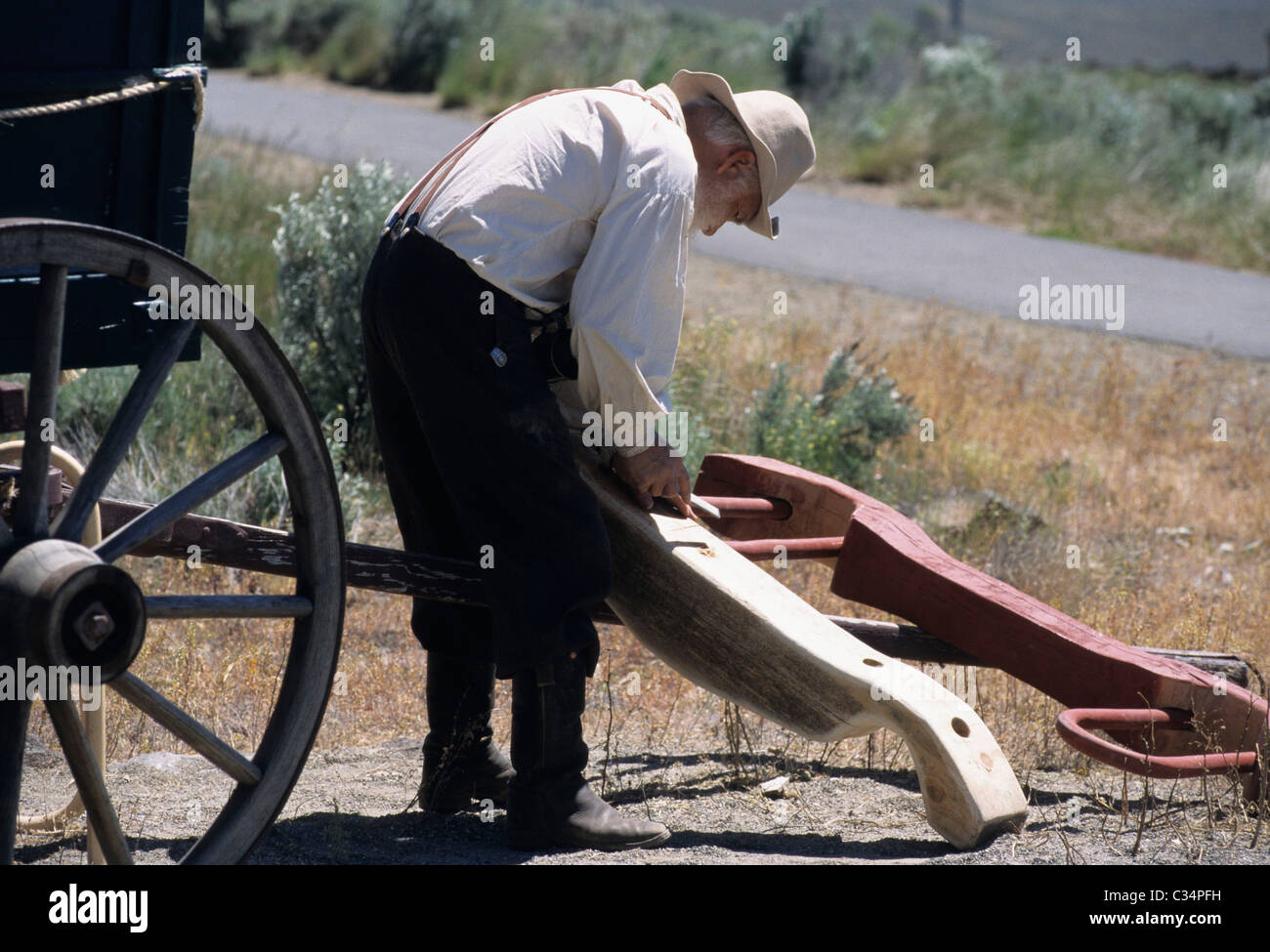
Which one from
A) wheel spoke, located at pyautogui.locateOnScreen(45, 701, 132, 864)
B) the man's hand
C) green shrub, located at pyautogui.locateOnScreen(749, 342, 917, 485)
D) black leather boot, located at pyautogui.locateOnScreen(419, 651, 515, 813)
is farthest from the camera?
green shrub, located at pyautogui.locateOnScreen(749, 342, 917, 485)

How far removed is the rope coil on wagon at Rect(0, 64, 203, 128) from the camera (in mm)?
2615

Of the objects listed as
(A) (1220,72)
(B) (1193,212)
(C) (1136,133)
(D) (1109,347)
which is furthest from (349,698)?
(A) (1220,72)

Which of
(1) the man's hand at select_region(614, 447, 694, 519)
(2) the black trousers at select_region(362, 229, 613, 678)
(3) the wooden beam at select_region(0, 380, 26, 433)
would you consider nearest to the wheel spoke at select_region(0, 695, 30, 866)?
(3) the wooden beam at select_region(0, 380, 26, 433)

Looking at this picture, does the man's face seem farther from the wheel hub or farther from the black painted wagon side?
the wheel hub

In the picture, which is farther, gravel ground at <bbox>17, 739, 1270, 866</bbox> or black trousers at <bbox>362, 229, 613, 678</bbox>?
gravel ground at <bbox>17, 739, 1270, 866</bbox>

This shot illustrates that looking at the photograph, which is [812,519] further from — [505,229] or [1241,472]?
[1241,472]

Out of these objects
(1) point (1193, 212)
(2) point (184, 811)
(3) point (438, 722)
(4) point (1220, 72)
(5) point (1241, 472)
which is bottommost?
(2) point (184, 811)

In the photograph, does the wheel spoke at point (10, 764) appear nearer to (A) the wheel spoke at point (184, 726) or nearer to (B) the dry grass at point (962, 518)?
(A) the wheel spoke at point (184, 726)

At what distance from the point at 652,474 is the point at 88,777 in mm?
1341

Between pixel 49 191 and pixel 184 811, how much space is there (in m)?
1.59

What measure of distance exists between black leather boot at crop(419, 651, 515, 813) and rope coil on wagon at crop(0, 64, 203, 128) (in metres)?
1.46

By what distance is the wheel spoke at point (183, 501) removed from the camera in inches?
103

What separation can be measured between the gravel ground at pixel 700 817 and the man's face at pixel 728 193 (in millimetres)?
1481
